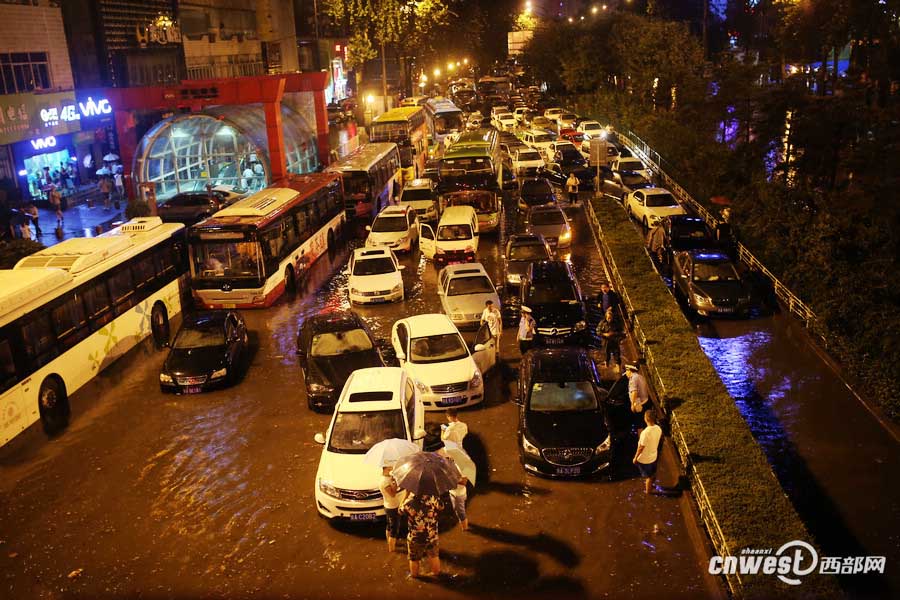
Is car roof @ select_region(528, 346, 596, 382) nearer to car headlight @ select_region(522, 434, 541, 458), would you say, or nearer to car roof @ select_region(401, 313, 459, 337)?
car headlight @ select_region(522, 434, 541, 458)


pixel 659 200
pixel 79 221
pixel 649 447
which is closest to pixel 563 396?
pixel 649 447

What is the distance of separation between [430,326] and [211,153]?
86.7 feet

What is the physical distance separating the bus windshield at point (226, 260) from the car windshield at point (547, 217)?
10309 mm

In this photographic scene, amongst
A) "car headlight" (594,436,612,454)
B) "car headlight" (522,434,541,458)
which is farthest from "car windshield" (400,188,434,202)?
"car headlight" (594,436,612,454)

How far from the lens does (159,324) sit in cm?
2245

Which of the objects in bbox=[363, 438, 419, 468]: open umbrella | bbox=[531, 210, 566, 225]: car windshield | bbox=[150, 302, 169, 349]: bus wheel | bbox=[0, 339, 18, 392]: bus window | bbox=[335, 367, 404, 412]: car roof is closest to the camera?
bbox=[363, 438, 419, 468]: open umbrella

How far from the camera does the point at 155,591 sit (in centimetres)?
1091

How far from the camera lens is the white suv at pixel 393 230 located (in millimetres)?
29359

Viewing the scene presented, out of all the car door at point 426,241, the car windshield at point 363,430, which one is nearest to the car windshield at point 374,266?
the car door at point 426,241

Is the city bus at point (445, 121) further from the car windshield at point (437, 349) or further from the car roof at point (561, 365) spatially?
the car roof at point (561, 365)

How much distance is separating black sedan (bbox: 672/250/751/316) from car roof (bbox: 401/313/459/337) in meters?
7.29

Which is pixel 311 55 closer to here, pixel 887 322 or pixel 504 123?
pixel 504 123

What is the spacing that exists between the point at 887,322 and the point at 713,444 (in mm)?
6398

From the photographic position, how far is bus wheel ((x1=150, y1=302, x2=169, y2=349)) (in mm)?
22078
